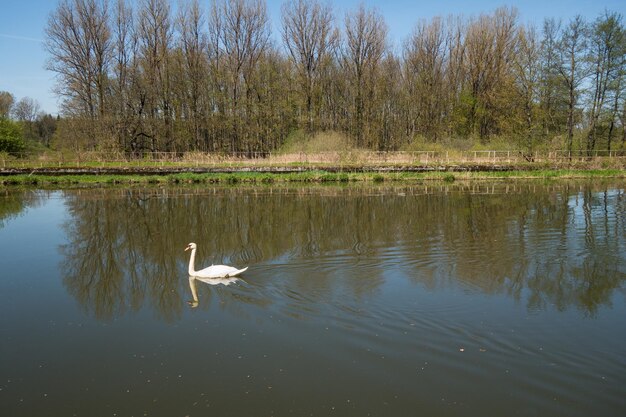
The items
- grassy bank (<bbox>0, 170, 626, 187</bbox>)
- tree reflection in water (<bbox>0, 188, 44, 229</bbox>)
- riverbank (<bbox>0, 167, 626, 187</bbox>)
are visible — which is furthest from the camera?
riverbank (<bbox>0, 167, 626, 187</bbox>)

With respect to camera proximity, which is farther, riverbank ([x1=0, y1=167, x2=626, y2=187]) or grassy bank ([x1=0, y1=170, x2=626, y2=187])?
riverbank ([x1=0, y1=167, x2=626, y2=187])

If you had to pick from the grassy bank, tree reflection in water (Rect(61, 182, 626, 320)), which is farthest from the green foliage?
tree reflection in water (Rect(61, 182, 626, 320))

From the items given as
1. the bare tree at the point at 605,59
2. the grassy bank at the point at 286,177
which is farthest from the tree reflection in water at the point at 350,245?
the bare tree at the point at 605,59

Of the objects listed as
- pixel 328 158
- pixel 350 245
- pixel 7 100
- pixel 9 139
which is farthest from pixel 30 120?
pixel 350 245

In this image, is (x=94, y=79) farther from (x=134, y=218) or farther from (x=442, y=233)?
(x=442, y=233)

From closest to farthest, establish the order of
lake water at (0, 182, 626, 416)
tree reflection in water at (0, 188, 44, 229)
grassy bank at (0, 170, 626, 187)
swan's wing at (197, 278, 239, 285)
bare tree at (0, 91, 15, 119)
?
lake water at (0, 182, 626, 416)
swan's wing at (197, 278, 239, 285)
tree reflection in water at (0, 188, 44, 229)
grassy bank at (0, 170, 626, 187)
bare tree at (0, 91, 15, 119)

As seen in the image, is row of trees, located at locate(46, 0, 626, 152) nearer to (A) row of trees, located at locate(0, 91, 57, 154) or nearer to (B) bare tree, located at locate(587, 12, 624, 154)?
(B) bare tree, located at locate(587, 12, 624, 154)

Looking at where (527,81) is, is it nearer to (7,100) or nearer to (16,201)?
(16,201)

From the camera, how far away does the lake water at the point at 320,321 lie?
5309 millimetres

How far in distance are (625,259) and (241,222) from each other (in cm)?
1114

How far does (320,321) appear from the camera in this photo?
24.0 feet

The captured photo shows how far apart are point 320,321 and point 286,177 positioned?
2586 centimetres

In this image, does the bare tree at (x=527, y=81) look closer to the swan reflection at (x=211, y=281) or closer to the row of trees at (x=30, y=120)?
the swan reflection at (x=211, y=281)

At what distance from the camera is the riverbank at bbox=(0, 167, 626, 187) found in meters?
31.9
